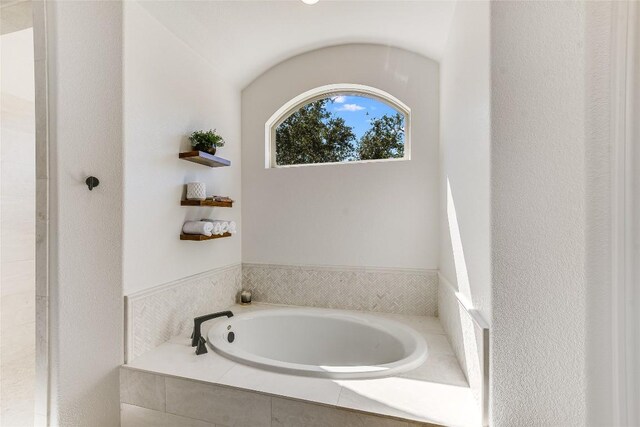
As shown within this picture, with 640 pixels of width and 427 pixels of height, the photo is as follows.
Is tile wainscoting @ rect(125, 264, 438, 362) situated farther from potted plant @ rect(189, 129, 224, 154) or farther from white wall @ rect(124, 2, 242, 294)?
potted plant @ rect(189, 129, 224, 154)

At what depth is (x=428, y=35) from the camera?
184 centimetres

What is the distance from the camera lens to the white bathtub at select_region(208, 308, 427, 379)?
5.86 ft

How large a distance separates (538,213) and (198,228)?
5.52ft

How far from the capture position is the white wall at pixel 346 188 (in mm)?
2068

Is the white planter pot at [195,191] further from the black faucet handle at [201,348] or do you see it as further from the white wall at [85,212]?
the black faucet handle at [201,348]

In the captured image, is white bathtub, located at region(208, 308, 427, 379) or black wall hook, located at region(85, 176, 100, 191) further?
white bathtub, located at region(208, 308, 427, 379)

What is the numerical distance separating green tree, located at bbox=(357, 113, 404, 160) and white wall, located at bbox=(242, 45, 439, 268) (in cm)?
13

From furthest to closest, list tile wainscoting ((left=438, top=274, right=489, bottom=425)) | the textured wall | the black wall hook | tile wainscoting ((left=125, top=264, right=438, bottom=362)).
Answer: tile wainscoting ((left=125, top=264, right=438, bottom=362))
the black wall hook
tile wainscoting ((left=438, top=274, right=489, bottom=425))
the textured wall

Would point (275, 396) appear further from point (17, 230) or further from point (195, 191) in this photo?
point (17, 230)

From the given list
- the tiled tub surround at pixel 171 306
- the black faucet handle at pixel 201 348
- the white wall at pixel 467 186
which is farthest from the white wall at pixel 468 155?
the tiled tub surround at pixel 171 306

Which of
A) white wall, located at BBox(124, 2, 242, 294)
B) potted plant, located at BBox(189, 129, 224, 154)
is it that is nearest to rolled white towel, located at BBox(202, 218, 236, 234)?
white wall, located at BBox(124, 2, 242, 294)

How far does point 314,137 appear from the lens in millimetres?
2371

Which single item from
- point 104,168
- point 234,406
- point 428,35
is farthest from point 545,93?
point 104,168

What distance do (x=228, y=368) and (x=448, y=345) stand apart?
1.16 meters
